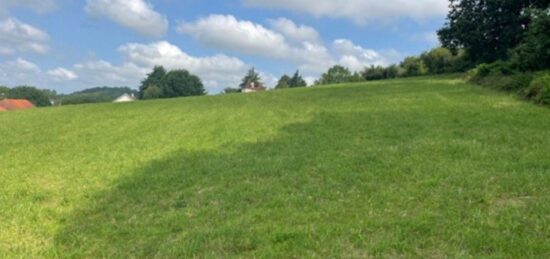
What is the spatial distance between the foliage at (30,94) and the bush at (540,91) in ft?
382

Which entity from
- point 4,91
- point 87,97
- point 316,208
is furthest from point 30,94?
point 316,208

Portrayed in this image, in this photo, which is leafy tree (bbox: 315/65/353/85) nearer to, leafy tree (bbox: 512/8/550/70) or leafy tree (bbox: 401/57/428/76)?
leafy tree (bbox: 401/57/428/76)

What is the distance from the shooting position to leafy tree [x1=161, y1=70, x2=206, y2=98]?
104000mm

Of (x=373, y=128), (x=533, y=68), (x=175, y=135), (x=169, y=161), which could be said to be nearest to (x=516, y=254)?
(x=169, y=161)

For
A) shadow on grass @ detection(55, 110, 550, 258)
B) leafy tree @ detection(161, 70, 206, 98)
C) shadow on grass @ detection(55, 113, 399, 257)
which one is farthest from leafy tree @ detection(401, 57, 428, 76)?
leafy tree @ detection(161, 70, 206, 98)

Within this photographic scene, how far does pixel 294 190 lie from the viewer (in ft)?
22.5

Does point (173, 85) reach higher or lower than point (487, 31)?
lower

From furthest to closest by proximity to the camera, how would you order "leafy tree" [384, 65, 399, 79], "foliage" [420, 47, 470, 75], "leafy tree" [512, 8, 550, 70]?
"leafy tree" [384, 65, 399, 79] → "foliage" [420, 47, 470, 75] → "leafy tree" [512, 8, 550, 70]

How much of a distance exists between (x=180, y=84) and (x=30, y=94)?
38.1m

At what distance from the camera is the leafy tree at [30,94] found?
115 meters

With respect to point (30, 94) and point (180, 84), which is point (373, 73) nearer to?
point (180, 84)

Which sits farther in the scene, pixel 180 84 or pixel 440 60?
pixel 180 84

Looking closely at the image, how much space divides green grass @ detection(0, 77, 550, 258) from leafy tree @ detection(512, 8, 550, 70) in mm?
7459

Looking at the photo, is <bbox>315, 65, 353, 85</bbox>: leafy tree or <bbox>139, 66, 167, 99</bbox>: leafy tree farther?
<bbox>139, 66, 167, 99</bbox>: leafy tree
